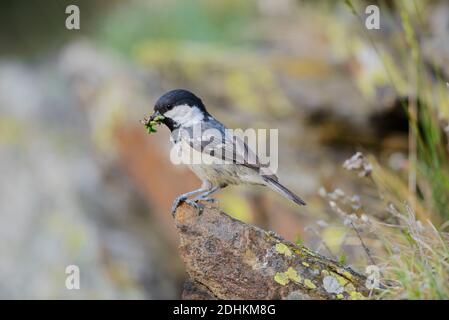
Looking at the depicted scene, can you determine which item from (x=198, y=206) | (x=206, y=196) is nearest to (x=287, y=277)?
(x=198, y=206)

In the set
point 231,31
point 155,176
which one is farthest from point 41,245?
point 231,31

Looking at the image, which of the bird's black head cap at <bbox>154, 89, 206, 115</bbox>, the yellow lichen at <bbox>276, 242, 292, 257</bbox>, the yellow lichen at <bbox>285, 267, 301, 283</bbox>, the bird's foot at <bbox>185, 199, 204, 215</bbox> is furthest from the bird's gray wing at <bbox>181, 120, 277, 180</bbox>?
the yellow lichen at <bbox>285, 267, 301, 283</bbox>

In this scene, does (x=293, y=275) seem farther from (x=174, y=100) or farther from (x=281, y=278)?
(x=174, y=100)

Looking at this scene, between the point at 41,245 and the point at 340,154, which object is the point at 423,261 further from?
the point at 41,245

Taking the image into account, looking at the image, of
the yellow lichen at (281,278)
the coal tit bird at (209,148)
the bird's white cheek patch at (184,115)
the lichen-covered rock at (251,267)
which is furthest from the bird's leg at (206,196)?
the yellow lichen at (281,278)

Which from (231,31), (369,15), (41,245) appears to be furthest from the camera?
(231,31)

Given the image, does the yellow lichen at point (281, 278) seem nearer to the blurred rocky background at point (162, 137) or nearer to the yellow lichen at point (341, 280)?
the yellow lichen at point (341, 280)

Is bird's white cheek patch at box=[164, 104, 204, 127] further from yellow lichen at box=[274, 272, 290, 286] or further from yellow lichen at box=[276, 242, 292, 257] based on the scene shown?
yellow lichen at box=[274, 272, 290, 286]
